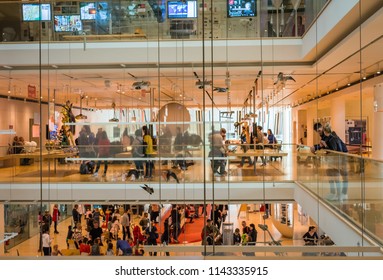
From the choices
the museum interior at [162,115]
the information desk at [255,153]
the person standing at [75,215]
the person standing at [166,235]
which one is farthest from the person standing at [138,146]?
the person standing at [75,215]

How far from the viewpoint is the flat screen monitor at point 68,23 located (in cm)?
850

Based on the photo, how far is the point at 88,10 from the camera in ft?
27.5

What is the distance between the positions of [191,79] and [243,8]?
6.88ft

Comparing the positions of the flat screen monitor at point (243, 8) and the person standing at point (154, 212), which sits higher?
the flat screen monitor at point (243, 8)

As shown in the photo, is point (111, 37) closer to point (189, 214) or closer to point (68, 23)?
point (68, 23)

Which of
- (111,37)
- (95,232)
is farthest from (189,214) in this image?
(111,37)

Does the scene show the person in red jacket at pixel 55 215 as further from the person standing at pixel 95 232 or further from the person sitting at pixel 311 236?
the person sitting at pixel 311 236

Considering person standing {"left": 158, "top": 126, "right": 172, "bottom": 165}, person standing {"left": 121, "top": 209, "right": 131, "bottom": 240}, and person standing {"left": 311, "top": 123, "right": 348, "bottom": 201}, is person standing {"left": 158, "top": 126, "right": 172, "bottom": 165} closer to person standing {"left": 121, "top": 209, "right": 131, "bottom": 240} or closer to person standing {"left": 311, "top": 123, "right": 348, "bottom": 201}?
person standing {"left": 121, "top": 209, "right": 131, "bottom": 240}

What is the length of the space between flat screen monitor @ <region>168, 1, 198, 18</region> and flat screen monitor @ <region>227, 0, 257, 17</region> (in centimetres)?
74

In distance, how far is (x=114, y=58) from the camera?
8.52 meters

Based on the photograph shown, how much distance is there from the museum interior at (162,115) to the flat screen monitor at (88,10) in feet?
0.06

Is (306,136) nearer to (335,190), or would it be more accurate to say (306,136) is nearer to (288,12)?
(288,12)

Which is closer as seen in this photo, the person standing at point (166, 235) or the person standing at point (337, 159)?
the person standing at point (337, 159)
